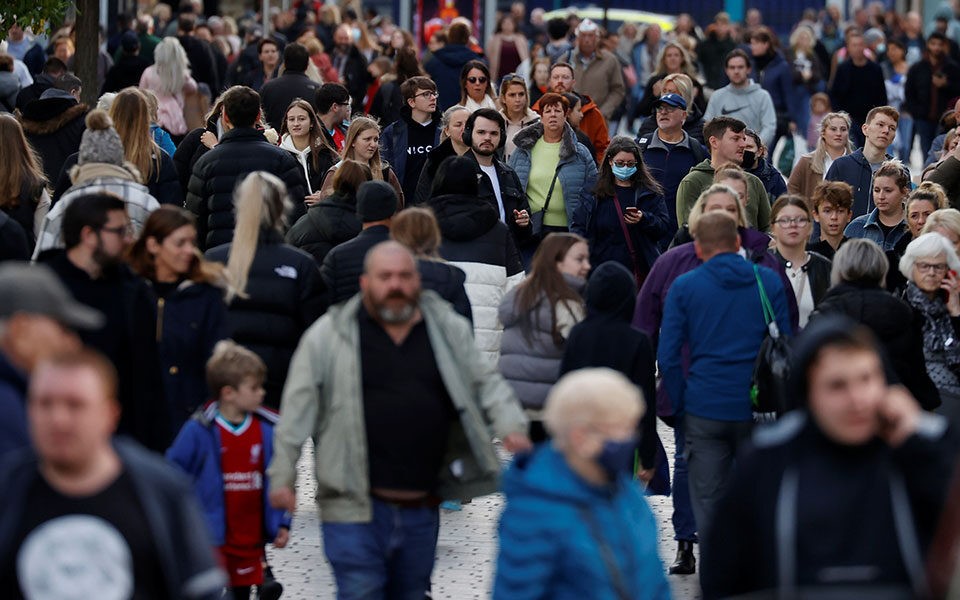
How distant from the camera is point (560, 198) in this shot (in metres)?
12.5

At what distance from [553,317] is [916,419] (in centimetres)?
379

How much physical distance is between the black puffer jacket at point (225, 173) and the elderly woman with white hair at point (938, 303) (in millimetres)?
3869

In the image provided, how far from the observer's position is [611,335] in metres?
8.01

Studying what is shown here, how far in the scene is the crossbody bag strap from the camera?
514 cm

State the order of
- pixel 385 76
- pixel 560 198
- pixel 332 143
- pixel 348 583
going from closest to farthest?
pixel 348 583
pixel 560 198
pixel 332 143
pixel 385 76

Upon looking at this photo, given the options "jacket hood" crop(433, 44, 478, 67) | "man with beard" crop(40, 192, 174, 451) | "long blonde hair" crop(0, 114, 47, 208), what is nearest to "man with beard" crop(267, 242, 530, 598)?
"man with beard" crop(40, 192, 174, 451)

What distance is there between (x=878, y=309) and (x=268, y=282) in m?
2.61

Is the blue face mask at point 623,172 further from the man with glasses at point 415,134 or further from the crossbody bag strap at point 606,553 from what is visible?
the crossbody bag strap at point 606,553

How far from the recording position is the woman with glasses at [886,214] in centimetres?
1119

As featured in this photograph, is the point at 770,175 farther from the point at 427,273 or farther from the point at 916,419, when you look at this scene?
the point at 916,419

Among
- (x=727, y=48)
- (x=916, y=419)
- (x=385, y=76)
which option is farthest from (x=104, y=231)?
(x=727, y=48)

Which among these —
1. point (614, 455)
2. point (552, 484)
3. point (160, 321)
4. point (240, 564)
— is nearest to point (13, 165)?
point (160, 321)

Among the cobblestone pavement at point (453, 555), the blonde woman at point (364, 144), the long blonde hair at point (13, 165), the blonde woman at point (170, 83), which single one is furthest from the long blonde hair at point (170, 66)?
the cobblestone pavement at point (453, 555)

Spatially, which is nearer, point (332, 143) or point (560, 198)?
point (560, 198)
